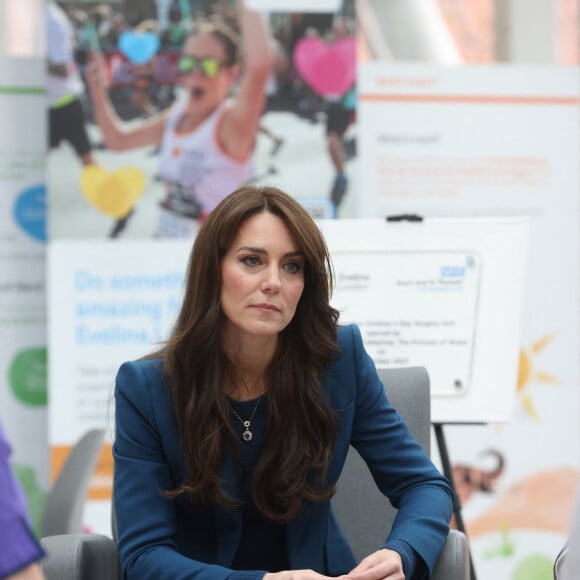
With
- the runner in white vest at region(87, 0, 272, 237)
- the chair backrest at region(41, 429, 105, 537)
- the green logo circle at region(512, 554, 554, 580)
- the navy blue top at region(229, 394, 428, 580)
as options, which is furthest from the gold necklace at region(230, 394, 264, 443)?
the green logo circle at region(512, 554, 554, 580)

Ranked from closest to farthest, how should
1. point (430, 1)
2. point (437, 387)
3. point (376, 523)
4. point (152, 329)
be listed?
point (376, 523)
point (437, 387)
point (152, 329)
point (430, 1)

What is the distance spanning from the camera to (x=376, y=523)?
98.7 inches

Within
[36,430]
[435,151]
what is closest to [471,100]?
[435,151]

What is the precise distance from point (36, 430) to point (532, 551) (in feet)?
6.92

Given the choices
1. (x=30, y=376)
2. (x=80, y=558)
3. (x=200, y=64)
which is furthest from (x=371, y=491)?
(x=30, y=376)

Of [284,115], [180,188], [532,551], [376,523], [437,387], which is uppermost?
[284,115]

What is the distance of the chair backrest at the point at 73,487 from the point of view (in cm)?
355

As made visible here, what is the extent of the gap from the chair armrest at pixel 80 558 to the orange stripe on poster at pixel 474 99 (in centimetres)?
287

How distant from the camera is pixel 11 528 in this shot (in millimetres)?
1171

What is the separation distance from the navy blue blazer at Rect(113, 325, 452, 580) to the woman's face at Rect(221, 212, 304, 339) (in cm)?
19

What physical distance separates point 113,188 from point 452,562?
265 centimetres

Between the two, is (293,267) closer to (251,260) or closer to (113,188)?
(251,260)

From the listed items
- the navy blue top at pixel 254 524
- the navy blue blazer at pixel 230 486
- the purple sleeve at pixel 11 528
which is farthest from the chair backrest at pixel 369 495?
the purple sleeve at pixel 11 528

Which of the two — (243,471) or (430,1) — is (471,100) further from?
(243,471)
